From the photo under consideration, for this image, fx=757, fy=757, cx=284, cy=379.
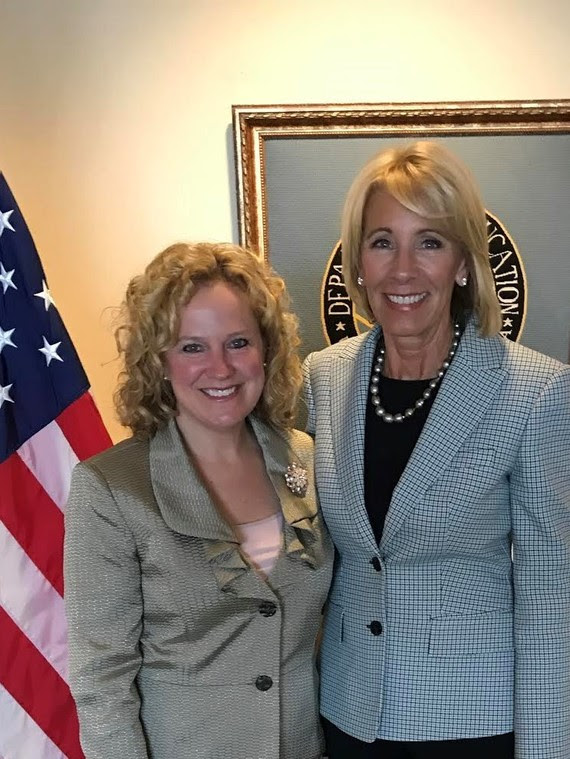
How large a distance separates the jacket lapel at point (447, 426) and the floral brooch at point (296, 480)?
18cm

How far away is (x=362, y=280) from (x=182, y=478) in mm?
564

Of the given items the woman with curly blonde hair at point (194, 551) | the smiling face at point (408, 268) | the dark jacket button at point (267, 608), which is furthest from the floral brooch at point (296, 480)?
the smiling face at point (408, 268)

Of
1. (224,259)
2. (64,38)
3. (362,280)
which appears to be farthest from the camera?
(64,38)

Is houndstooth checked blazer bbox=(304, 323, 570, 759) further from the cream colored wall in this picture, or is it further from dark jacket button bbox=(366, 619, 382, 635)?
the cream colored wall

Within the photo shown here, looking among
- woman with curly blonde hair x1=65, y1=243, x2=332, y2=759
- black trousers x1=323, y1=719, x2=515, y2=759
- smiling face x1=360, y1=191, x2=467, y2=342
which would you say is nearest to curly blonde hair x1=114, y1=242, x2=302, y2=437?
woman with curly blonde hair x1=65, y1=243, x2=332, y2=759

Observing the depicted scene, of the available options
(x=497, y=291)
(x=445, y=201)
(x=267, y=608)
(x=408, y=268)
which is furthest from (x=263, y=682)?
(x=497, y=291)

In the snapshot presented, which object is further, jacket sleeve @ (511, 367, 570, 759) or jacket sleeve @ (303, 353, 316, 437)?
jacket sleeve @ (303, 353, 316, 437)

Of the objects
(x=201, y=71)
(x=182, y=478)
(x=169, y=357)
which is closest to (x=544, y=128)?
(x=201, y=71)

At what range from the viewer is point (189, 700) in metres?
1.37

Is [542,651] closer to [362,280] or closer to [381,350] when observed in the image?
[381,350]

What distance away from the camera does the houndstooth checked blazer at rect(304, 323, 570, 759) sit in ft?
4.52

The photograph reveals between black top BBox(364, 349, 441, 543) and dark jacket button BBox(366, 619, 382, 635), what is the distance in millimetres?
166

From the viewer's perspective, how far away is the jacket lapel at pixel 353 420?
1.46 m

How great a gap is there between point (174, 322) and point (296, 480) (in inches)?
15.8
